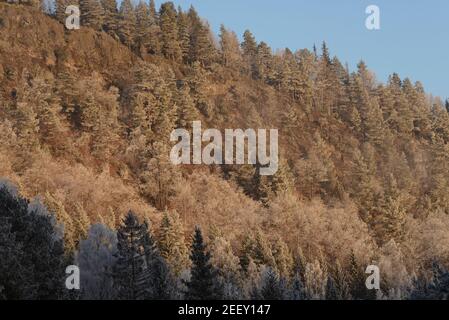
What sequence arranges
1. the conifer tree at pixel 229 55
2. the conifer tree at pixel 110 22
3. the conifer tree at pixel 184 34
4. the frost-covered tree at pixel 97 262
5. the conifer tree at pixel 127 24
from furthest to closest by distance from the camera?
1. the conifer tree at pixel 229 55
2. the conifer tree at pixel 184 34
3. the conifer tree at pixel 110 22
4. the conifer tree at pixel 127 24
5. the frost-covered tree at pixel 97 262

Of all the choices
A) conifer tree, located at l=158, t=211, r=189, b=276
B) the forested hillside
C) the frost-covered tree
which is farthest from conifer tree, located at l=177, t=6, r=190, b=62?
the frost-covered tree

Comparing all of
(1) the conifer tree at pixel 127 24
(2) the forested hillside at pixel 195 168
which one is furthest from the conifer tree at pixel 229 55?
(1) the conifer tree at pixel 127 24

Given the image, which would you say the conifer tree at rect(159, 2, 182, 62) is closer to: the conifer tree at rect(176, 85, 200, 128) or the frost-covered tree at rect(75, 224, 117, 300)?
the conifer tree at rect(176, 85, 200, 128)

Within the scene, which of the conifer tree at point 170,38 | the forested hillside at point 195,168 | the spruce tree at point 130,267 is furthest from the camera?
the conifer tree at point 170,38

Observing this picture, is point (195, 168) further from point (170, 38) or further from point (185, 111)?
point (170, 38)

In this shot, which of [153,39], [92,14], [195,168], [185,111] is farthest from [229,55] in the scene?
[195,168]

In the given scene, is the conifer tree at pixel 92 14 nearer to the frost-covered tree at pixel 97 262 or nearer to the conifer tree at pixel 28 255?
the frost-covered tree at pixel 97 262

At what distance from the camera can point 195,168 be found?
82.8m

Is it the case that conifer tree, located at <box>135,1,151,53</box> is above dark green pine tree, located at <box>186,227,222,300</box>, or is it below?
above

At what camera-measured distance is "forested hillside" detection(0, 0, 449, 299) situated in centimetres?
4672

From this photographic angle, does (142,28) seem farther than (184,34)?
No

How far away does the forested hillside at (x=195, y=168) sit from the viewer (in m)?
46.7
